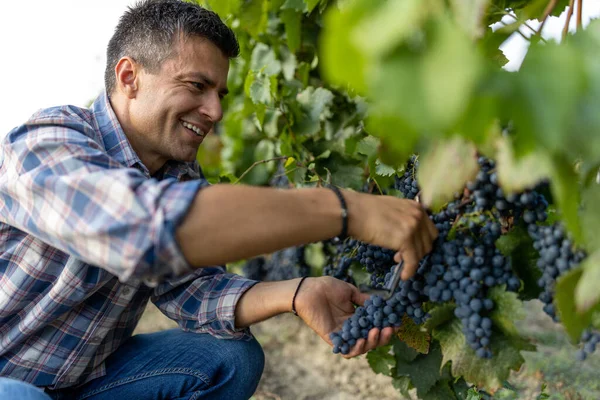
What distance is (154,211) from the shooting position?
1.05 m

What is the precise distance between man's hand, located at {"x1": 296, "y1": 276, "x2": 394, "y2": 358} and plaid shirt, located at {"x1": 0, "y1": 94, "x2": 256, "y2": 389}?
10.0 inches

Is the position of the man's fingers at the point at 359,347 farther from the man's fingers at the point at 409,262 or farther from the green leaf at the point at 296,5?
the green leaf at the point at 296,5

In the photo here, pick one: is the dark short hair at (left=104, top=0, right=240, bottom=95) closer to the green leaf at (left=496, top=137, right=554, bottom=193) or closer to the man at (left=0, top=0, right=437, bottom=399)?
the man at (left=0, top=0, right=437, bottom=399)

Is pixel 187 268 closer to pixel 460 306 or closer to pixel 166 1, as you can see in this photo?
pixel 460 306

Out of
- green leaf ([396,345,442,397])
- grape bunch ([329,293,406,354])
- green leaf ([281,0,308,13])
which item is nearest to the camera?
grape bunch ([329,293,406,354])

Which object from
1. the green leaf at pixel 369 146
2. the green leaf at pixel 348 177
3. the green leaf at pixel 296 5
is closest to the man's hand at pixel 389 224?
the green leaf at pixel 369 146

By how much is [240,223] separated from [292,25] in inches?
68.0

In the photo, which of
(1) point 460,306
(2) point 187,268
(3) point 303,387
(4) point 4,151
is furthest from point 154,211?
(3) point 303,387

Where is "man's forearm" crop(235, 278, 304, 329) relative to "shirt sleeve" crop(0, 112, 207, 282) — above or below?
below

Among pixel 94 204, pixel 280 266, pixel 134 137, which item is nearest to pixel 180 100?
pixel 134 137

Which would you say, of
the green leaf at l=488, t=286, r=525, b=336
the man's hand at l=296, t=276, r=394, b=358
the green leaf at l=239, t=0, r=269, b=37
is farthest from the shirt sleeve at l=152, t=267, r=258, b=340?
the green leaf at l=239, t=0, r=269, b=37

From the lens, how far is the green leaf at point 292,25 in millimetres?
2484

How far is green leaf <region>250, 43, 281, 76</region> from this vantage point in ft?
9.66

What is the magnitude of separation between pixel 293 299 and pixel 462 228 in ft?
2.06
